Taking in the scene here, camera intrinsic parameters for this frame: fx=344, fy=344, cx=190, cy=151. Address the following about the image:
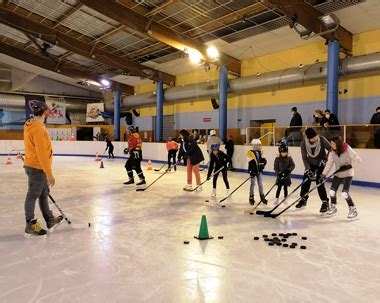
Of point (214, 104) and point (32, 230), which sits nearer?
point (32, 230)

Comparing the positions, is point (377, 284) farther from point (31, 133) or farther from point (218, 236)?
point (31, 133)

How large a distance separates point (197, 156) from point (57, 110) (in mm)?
15592

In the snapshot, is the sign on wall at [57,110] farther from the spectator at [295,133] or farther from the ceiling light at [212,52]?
the spectator at [295,133]

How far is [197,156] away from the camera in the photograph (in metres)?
6.44

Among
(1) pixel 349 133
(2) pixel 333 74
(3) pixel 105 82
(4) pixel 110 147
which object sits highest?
(3) pixel 105 82

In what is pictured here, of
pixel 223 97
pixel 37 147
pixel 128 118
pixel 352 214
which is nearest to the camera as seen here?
pixel 37 147

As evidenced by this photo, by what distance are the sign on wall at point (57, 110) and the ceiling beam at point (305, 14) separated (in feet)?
50.2

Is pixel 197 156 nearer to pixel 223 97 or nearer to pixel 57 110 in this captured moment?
pixel 223 97

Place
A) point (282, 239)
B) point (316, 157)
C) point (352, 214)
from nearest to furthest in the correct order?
point (282, 239)
point (352, 214)
point (316, 157)

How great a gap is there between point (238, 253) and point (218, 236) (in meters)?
0.52

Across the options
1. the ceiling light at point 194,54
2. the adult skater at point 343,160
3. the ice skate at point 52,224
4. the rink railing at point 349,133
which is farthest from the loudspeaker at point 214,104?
the ice skate at point 52,224

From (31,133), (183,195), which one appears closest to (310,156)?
(183,195)

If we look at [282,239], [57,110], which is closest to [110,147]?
[57,110]

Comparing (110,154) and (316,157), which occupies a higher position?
(316,157)
